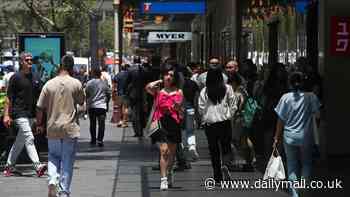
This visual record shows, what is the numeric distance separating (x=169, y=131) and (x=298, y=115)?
2663 mm

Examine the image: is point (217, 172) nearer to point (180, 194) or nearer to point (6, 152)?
point (180, 194)

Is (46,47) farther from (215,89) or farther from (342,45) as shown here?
(215,89)

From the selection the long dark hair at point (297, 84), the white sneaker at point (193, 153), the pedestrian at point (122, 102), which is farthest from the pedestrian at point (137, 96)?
the long dark hair at point (297, 84)

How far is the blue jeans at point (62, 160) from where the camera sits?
1166cm

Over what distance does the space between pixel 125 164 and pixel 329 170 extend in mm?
3892

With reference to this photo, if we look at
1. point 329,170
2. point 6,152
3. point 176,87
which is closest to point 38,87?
point 6,152

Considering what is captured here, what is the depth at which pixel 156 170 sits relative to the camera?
51.6 ft

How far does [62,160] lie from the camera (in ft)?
38.5

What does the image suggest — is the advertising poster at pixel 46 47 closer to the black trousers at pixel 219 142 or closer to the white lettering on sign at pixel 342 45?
the white lettering on sign at pixel 342 45

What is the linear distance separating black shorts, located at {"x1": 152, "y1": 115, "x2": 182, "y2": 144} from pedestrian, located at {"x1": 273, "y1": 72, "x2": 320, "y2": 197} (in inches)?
93.6

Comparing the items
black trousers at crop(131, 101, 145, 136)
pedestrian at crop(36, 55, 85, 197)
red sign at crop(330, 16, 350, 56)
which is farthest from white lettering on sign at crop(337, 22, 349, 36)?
black trousers at crop(131, 101, 145, 136)

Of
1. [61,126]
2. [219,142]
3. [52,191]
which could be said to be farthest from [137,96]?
[52,191]

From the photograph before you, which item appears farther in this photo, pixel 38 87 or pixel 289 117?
pixel 38 87

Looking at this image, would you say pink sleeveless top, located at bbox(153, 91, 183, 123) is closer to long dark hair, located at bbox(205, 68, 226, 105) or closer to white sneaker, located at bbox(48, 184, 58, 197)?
long dark hair, located at bbox(205, 68, 226, 105)
